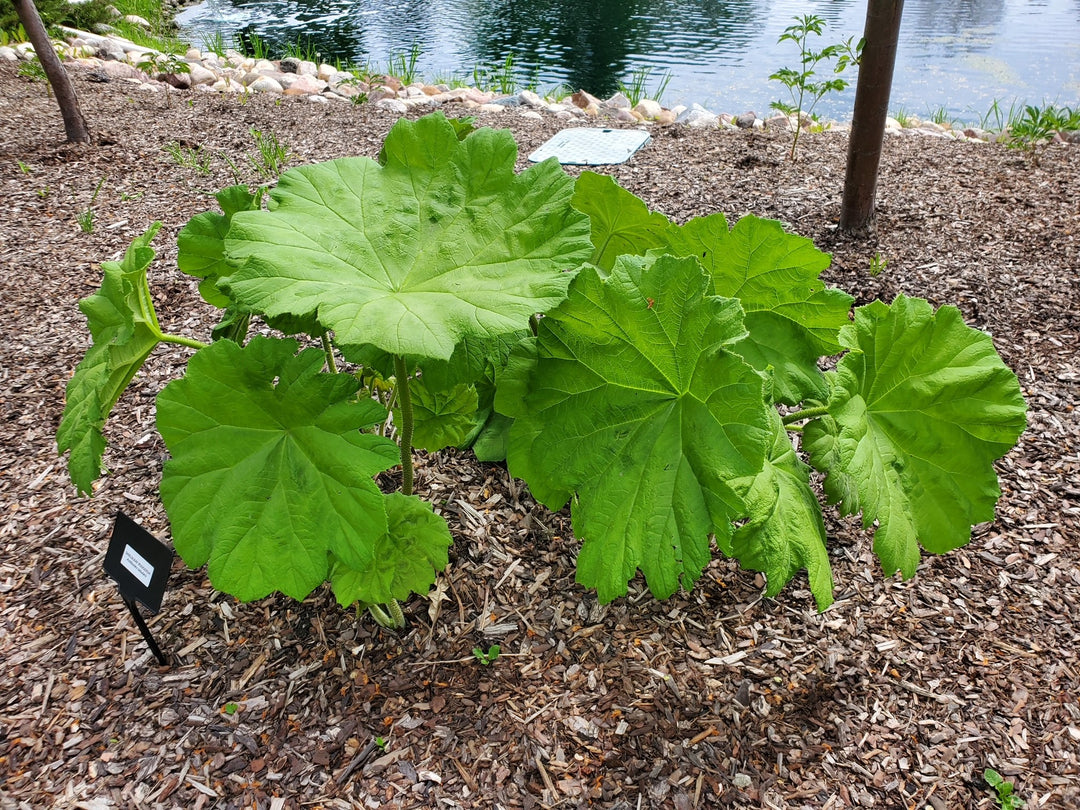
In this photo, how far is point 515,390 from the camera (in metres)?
1.56

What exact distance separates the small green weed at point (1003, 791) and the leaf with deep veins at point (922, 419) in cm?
52

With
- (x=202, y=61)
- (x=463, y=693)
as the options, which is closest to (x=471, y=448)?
(x=463, y=693)

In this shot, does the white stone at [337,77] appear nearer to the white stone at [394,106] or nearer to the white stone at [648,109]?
the white stone at [394,106]

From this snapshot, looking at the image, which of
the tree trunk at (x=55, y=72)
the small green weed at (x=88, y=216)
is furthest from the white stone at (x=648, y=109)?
the small green weed at (x=88, y=216)

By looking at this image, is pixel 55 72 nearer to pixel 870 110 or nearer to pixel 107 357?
pixel 107 357

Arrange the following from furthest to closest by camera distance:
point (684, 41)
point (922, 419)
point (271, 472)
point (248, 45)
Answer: point (684, 41) → point (248, 45) → point (922, 419) → point (271, 472)

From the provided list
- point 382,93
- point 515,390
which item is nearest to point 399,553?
point 515,390

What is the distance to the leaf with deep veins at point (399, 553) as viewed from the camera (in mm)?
1559

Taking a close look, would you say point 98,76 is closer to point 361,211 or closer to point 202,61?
point 202,61

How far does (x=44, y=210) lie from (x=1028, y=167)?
596cm

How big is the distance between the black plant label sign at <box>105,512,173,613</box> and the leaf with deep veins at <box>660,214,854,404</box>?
140cm

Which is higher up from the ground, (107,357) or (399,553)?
(107,357)

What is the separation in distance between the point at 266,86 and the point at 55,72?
3.12 m

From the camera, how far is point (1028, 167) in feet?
15.0
